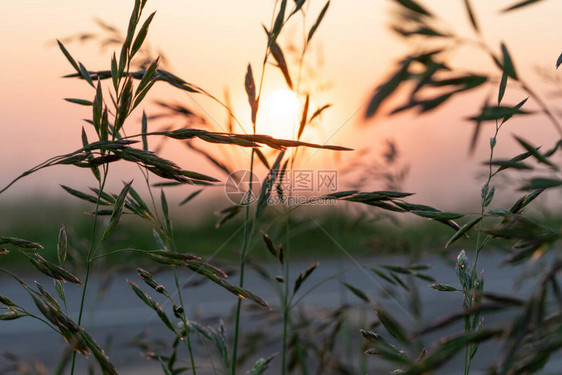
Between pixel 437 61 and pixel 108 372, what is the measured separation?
2.31 feet

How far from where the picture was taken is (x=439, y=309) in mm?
→ 5602

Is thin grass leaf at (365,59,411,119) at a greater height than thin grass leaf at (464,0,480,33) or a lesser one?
lesser

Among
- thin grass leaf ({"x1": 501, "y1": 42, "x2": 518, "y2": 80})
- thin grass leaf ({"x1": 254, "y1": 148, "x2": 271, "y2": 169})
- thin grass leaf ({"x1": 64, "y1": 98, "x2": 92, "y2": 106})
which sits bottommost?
thin grass leaf ({"x1": 254, "y1": 148, "x2": 271, "y2": 169})

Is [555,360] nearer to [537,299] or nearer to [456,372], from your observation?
[456,372]

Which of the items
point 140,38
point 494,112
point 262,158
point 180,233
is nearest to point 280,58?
point 262,158

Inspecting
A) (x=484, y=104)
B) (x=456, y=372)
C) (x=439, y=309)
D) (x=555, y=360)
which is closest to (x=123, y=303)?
(x=439, y=309)

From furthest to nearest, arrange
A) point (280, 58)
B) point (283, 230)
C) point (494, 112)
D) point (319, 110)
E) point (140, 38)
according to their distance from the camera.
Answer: point (283, 230) < point (319, 110) < point (280, 58) < point (140, 38) < point (494, 112)

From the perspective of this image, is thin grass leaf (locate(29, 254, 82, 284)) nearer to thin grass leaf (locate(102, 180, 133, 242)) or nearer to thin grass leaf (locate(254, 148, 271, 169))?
thin grass leaf (locate(102, 180, 133, 242))

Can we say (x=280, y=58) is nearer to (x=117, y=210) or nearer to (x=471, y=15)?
(x=117, y=210)

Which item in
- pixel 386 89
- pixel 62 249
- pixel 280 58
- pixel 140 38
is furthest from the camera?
pixel 280 58

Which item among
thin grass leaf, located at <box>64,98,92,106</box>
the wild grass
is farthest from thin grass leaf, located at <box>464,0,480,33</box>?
thin grass leaf, located at <box>64,98,92,106</box>

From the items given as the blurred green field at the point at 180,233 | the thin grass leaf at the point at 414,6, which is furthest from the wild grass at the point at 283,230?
the blurred green field at the point at 180,233

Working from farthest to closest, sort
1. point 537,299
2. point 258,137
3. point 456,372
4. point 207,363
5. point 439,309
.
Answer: point 439,309, point 456,372, point 207,363, point 258,137, point 537,299

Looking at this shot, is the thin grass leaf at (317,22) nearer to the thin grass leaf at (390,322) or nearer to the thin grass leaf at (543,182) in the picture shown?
the thin grass leaf at (390,322)
